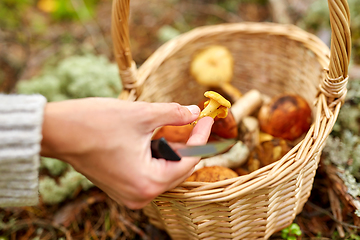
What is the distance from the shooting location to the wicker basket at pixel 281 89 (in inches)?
42.1

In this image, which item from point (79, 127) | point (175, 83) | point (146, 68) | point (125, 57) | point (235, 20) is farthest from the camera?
point (235, 20)

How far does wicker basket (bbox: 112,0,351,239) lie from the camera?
1069mm

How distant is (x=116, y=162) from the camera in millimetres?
846

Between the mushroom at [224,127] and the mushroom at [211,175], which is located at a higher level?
the mushroom at [224,127]

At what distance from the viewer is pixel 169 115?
3.08 feet

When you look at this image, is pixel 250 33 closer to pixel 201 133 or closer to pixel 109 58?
pixel 201 133

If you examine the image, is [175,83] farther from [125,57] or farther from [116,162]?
[116,162]

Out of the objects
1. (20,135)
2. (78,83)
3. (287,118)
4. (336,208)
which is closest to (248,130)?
(287,118)

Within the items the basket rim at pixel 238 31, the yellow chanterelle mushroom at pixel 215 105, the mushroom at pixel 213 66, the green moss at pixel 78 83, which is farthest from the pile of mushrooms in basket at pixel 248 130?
the green moss at pixel 78 83

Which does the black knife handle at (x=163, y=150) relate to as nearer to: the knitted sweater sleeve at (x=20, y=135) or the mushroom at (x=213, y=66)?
the knitted sweater sleeve at (x=20, y=135)

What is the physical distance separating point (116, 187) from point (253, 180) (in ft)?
1.82

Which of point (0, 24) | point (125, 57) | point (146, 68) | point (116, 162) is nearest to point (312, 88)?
point (146, 68)

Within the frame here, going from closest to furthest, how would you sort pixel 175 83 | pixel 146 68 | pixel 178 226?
1. pixel 178 226
2. pixel 146 68
3. pixel 175 83

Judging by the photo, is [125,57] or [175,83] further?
[175,83]
